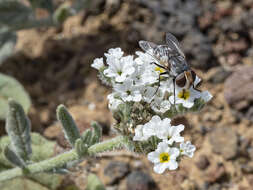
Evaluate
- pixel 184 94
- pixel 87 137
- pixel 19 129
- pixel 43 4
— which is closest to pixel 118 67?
pixel 184 94

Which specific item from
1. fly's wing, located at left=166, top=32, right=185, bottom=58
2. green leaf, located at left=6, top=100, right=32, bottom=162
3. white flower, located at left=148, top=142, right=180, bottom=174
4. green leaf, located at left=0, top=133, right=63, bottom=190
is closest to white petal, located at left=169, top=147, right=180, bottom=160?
white flower, located at left=148, top=142, right=180, bottom=174

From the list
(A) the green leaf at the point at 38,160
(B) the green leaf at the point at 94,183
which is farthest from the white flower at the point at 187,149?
(A) the green leaf at the point at 38,160

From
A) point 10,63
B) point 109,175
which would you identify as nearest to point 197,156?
point 109,175

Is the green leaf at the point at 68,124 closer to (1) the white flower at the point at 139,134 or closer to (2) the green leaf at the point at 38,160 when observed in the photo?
(1) the white flower at the point at 139,134

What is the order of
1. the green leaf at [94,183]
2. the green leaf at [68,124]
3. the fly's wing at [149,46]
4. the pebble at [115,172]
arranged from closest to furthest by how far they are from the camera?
the fly's wing at [149,46] < the green leaf at [68,124] < the green leaf at [94,183] < the pebble at [115,172]

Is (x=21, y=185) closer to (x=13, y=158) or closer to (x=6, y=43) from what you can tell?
(x=13, y=158)

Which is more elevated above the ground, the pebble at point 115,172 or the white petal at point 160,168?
the pebble at point 115,172
